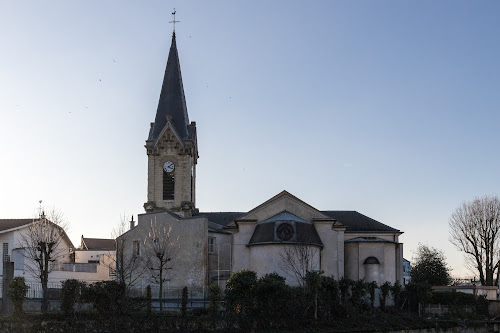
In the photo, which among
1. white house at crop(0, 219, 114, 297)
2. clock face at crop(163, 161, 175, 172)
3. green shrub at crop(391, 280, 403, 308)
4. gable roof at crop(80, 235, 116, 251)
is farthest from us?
Result: gable roof at crop(80, 235, 116, 251)

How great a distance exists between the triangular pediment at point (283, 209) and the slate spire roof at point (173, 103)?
1863 cm

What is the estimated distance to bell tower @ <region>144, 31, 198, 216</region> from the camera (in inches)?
2704

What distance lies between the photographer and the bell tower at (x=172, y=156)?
68.7m

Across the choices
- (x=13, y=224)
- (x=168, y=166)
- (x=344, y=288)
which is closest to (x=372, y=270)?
(x=344, y=288)

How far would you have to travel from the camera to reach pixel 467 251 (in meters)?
69.6

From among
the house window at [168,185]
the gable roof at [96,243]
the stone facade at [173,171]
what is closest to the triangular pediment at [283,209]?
the stone facade at [173,171]

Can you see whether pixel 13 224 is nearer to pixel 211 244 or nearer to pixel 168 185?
pixel 168 185

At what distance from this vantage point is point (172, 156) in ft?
231

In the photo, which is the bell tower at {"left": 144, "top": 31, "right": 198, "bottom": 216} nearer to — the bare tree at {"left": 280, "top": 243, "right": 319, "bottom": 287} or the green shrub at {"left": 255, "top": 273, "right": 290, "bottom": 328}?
the bare tree at {"left": 280, "top": 243, "right": 319, "bottom": 287}

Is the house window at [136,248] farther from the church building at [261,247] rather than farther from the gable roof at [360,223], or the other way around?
the gable roof at [360,223]

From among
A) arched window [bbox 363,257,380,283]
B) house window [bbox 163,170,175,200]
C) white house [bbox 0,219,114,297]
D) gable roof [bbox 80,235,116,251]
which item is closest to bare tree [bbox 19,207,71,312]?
white house [bbox 0,219,114,297]

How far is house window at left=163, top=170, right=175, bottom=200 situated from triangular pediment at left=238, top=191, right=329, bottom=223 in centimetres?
1565

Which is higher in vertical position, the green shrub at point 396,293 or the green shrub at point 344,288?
the green shrub at point 344,288

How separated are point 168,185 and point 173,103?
33.6 ft
